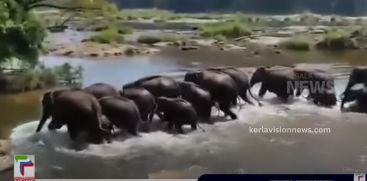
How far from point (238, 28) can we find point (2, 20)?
72cm

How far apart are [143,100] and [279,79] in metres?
0.42

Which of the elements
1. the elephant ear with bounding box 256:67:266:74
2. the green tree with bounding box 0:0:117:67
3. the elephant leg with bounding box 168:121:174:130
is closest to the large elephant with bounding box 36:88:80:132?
the green tree with bounding box 0:0:117:67

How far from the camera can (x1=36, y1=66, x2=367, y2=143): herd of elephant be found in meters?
1.94

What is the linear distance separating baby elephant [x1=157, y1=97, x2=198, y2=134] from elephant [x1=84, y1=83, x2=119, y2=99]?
0.15m

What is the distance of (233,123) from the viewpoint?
1.96 meters

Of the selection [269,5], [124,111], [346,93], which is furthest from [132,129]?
[346,93]

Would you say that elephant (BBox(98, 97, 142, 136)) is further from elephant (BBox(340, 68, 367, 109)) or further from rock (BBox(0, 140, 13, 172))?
elephant (BBox(340, 68, 367, 109))

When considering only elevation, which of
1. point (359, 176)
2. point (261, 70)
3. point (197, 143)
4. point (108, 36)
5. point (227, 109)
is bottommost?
point (359, 176)

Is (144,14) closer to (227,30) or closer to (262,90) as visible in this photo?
(227,30)

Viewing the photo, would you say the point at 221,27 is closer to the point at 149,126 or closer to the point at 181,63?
the point at 181,63

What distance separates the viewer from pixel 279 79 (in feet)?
6.39

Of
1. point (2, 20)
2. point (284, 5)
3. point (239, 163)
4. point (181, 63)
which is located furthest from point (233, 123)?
point (2, 20)

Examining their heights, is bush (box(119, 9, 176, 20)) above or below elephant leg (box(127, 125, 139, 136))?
above

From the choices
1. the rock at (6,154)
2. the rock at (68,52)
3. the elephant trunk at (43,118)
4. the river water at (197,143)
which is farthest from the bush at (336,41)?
the rock at (6,154)
